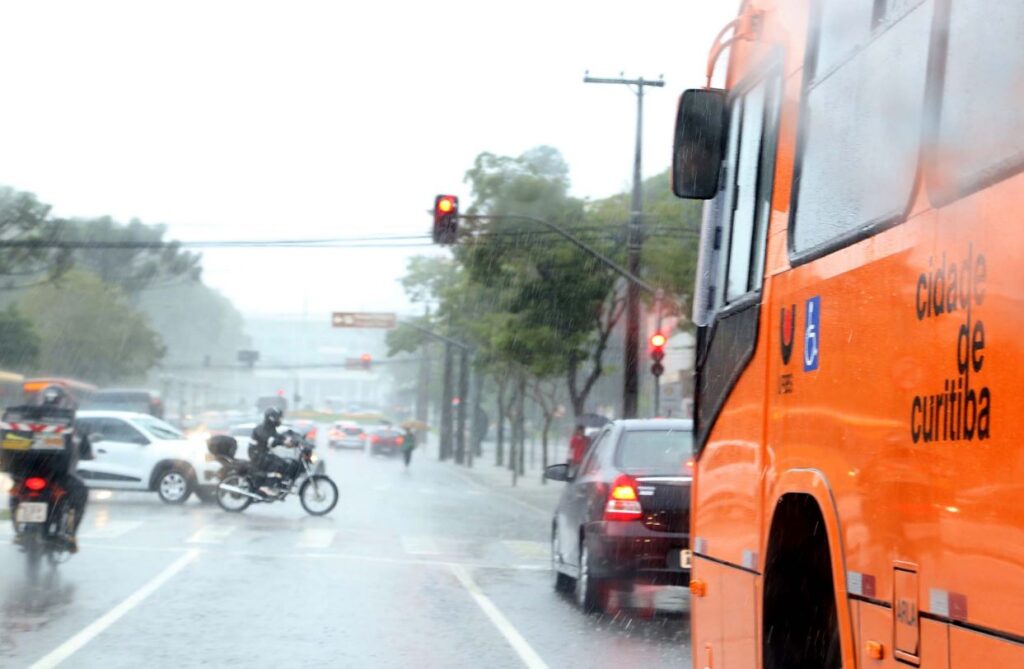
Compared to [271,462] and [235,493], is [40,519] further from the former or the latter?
[271,462]

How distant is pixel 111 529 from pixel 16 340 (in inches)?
2189

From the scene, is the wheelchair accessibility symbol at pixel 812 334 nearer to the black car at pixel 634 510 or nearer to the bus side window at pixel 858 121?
the bus side window at pixel 858 121

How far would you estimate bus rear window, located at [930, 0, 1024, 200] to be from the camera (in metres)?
3.07

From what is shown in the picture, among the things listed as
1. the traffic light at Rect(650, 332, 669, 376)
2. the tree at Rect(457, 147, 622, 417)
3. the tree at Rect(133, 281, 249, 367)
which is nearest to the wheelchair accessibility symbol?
the traffic light at Rect(650, 332, 669, 376)

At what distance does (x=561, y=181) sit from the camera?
111 feet

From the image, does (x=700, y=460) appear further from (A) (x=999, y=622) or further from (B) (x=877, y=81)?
(A) (x=999, y=622)

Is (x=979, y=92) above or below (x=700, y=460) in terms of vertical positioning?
above

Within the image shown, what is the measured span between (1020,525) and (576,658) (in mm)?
7011

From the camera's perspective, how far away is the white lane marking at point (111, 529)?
1867 cm

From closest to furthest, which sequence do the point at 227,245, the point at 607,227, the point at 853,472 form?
the point at 853,472 < the point at 607,227 < the point at 227,245

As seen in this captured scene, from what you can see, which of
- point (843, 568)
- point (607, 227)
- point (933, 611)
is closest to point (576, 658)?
point (843, 568)

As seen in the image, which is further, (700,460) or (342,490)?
(342,490)

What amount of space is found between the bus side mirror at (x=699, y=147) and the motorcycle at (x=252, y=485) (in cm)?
1889

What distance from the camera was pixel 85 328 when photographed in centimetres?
7962
